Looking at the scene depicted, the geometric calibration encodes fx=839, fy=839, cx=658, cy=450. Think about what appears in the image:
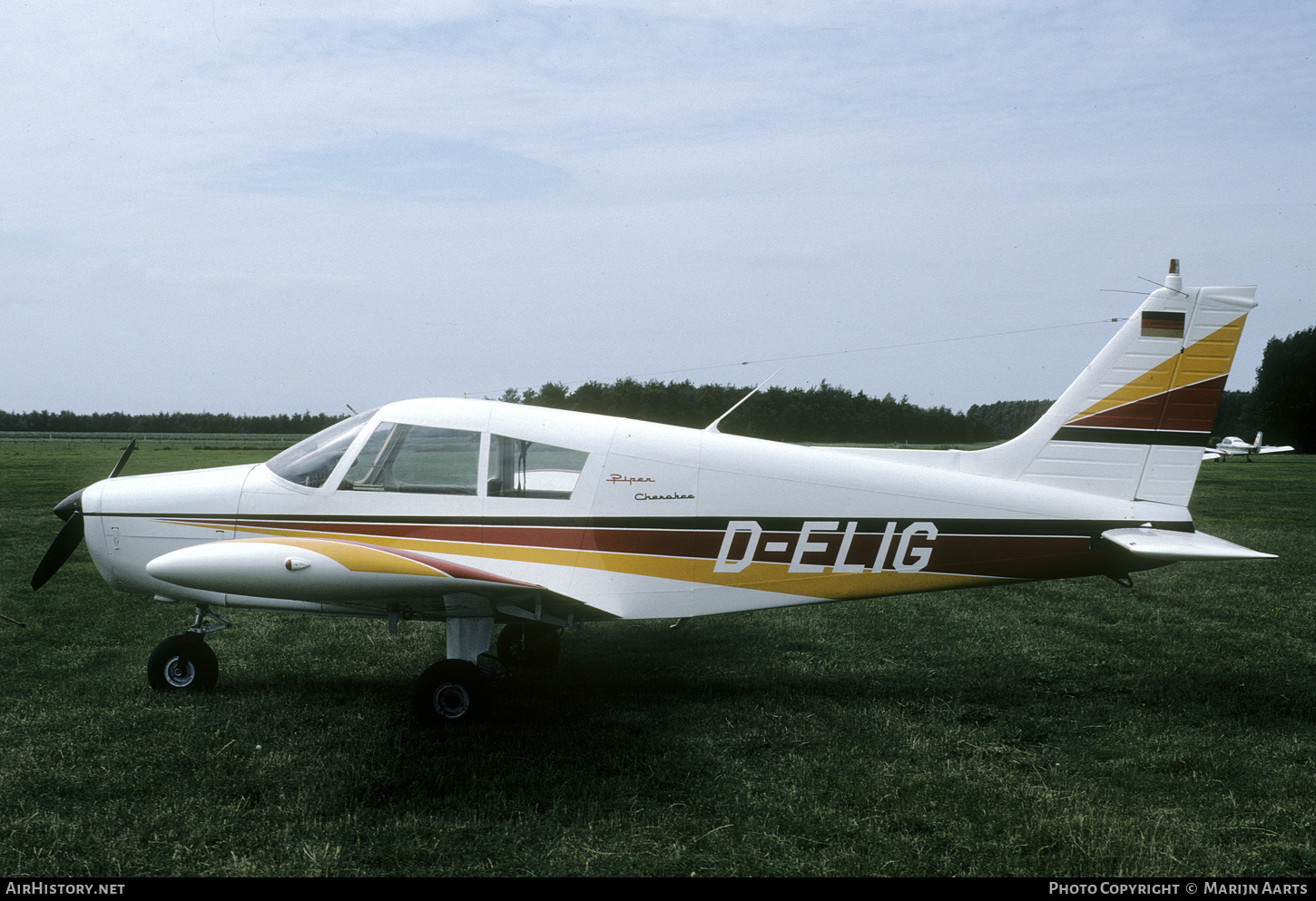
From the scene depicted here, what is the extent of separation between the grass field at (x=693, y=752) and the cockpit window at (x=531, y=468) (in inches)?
60.1

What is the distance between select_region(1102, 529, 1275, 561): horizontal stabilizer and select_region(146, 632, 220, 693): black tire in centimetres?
651

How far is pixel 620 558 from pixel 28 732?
152 inches

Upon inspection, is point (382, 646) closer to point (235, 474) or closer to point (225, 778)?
point (235, 474)

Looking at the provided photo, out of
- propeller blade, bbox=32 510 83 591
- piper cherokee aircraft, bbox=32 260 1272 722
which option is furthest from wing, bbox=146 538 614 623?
propeller blade, bbox=32 510 83 591

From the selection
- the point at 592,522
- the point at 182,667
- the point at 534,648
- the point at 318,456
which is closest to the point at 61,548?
the point at 182,667

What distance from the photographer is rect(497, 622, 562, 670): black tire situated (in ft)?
23.0

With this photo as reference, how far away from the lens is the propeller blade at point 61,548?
597 cm

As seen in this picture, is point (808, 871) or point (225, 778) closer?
point (808, 871)

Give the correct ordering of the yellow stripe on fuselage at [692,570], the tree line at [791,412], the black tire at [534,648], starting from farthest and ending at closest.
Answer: the tree line at [791,412] → the black tire at [534,648] → the yellow stripe on fuselage at [692,570]

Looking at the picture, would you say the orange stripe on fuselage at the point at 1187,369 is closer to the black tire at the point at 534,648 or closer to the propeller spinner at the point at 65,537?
the black tire at the point at 534,648

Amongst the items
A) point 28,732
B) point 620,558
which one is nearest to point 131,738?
point 28,732

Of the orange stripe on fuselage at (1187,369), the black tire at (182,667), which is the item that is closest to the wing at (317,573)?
the black tire at (182,667)

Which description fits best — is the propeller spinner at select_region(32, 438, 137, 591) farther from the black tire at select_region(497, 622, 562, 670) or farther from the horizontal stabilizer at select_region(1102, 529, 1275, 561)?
the horizontal stabilizer at select_region(1102, 529, 1275, 561)

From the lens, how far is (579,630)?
8367 mm
